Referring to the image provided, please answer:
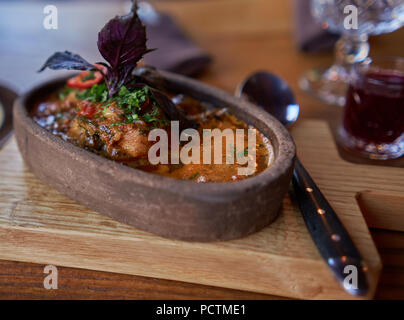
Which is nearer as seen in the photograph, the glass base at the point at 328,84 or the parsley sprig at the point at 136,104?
the parsley sprig at the point at 136,104

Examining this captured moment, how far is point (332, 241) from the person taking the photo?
3.55ft

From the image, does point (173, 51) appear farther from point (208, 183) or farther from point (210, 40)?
point (208, 183)

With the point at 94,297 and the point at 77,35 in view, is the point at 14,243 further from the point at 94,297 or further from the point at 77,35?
the point at 77,35

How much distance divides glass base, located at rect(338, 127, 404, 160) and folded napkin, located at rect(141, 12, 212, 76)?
1.10 metres

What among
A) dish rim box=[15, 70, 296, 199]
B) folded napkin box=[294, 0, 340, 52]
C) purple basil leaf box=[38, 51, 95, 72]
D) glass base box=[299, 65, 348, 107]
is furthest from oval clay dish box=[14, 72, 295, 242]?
folded napkin box=[294, 0, 340, 52]

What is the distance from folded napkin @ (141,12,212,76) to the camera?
239cm

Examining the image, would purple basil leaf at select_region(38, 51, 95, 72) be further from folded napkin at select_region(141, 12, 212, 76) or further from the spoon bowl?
folded napkin at select_region(141, 12, 212, 76)

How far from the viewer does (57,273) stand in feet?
4.09

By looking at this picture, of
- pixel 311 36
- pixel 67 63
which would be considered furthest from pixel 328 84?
pixel 67 63

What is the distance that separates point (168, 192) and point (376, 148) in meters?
1.05

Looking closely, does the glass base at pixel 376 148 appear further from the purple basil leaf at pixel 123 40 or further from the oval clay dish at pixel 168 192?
the purple basil leaf at pixel 123 40

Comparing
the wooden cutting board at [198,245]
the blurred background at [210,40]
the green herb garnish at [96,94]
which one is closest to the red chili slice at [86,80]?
the green herb garnish at [96,94]

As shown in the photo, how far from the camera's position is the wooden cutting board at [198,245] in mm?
1118

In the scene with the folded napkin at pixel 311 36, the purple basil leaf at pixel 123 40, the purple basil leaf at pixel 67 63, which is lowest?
the purple basil leaf at pixel 67 63
